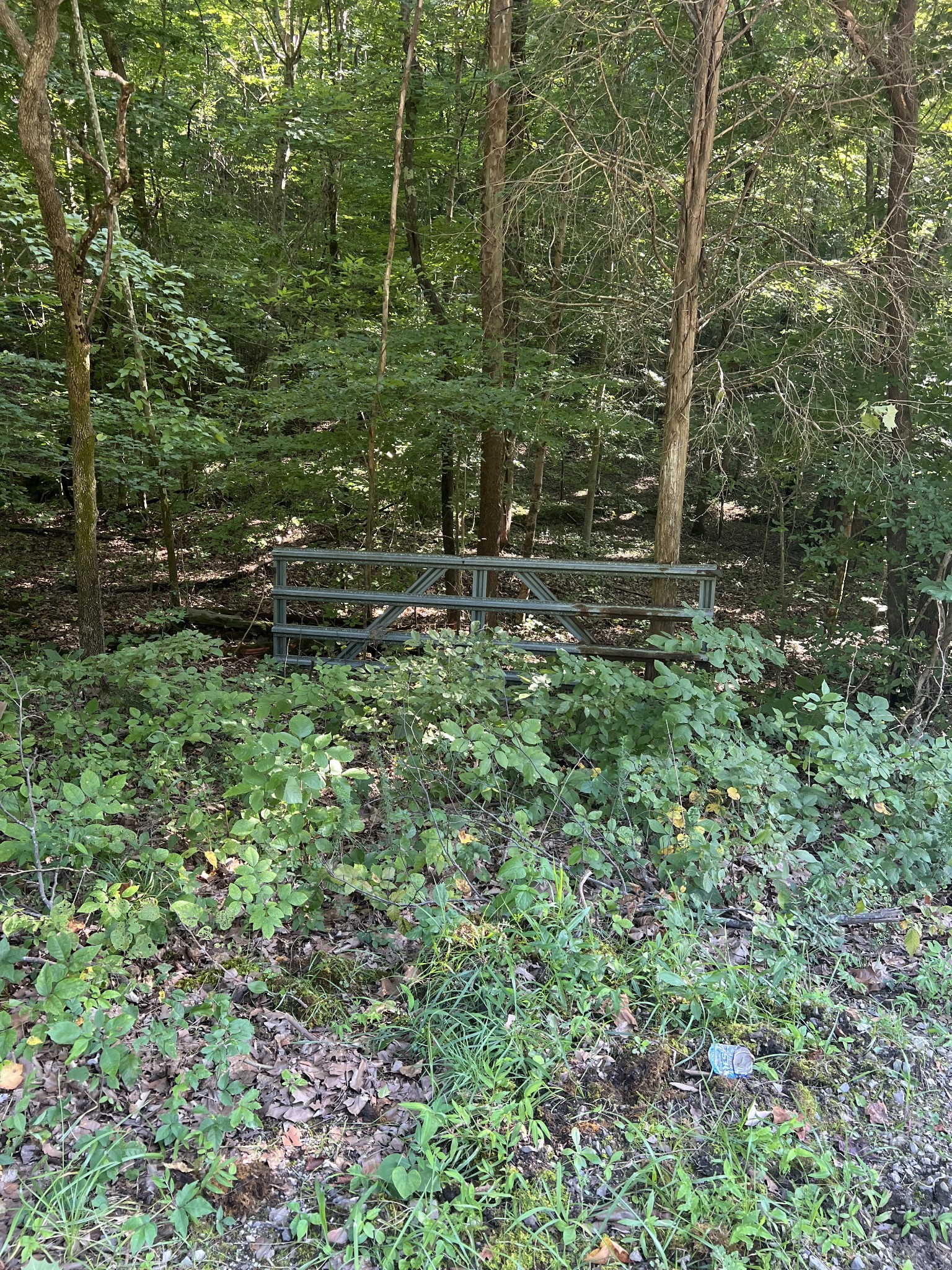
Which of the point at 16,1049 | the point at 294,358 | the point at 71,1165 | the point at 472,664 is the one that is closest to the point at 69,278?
the point at 294,358

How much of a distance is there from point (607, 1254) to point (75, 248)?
238 inches

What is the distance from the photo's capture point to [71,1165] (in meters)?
2.28

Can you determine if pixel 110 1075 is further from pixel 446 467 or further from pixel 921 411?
pixel 446 467

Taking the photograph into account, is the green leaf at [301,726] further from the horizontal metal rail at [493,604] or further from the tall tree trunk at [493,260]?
the tall tree trunk at [493,260]

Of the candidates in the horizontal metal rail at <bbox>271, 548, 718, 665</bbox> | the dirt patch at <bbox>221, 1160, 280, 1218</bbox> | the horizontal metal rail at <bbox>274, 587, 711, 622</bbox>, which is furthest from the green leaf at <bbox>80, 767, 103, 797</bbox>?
the horizontal metal rail at <bbox>274, 587, 711, 622</bbox>

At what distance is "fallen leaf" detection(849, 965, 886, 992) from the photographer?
3.26 meters

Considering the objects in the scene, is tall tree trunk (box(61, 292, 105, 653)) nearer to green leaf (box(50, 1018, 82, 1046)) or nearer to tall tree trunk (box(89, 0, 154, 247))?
green leaf (box(50, 1018, 82, 1046))

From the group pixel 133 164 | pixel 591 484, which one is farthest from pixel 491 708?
pixel 133 164

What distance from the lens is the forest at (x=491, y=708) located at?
238cm

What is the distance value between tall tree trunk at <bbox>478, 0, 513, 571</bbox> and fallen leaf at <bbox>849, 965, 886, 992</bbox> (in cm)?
386

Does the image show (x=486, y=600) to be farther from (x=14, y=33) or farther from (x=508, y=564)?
(x=14, y=33)

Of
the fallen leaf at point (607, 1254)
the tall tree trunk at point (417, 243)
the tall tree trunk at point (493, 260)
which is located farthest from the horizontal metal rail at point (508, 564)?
the fallen leaf at point (607, 1254)

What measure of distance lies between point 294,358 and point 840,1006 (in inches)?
269

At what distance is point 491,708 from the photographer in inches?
161
